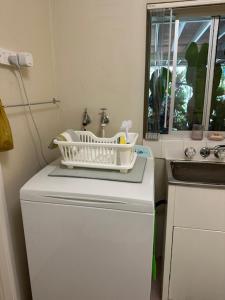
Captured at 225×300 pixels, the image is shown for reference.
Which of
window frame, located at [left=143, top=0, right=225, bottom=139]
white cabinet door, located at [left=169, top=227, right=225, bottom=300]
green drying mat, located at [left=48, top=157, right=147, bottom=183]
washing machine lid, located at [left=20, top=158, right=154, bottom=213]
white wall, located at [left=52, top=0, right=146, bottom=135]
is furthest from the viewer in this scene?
white wall, located at [left=52, top=0, right=146, bottom=135]

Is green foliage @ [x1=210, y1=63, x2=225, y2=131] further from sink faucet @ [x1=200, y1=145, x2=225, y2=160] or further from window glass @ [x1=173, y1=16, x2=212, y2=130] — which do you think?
sink faucet @ [x1=200, y1=145, x2=225, y2=160]

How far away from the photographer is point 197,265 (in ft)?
4.61

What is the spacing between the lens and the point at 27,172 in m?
1.39

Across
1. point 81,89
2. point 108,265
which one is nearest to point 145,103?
point 81,89

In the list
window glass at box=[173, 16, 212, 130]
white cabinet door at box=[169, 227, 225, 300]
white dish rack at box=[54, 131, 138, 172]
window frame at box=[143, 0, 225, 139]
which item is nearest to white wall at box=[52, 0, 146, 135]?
window frame at box=[143, 0, 225, 139]

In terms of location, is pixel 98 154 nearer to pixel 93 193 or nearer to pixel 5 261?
pixel 93 193

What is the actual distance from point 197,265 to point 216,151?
0.76m

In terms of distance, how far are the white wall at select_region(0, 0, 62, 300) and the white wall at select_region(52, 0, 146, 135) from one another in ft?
0.44

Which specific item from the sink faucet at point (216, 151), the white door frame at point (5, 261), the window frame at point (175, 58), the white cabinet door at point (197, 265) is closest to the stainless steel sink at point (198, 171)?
the sink faucet at point (216, 151)

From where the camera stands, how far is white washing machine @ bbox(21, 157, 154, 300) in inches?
39.0

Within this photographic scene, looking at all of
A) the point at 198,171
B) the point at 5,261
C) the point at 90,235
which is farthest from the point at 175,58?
the point at 5,261

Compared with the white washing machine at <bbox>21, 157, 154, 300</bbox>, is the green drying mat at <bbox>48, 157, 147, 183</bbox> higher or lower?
higher

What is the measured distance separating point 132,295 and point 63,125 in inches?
50.9

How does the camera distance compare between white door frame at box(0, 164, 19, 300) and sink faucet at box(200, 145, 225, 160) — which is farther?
sink faucet at box(200, 145, 225, 160)
